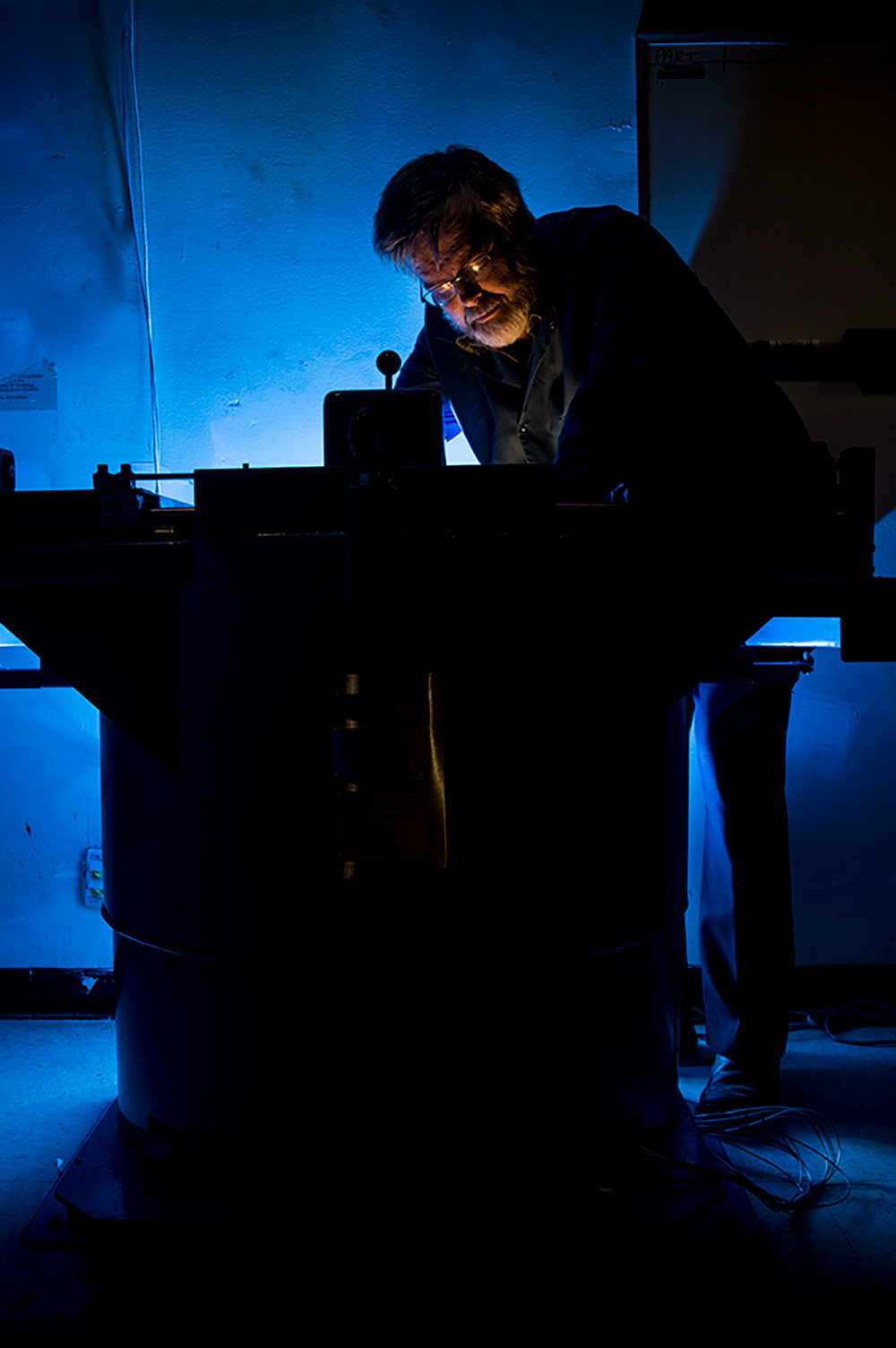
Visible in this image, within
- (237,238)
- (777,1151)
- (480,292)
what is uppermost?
(237,238)

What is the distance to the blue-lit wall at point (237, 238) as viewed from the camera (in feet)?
5.90

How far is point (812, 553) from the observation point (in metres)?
→ 1.00

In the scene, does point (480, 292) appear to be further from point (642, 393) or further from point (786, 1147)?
point (786, 1147)

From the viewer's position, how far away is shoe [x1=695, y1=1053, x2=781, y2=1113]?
4.64 ft

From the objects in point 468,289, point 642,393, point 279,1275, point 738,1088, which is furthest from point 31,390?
point 738,1088

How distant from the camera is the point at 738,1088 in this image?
1439mm

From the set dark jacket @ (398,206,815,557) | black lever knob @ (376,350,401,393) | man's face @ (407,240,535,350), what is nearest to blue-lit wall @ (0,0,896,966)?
man's face @ (407,240,535,350)

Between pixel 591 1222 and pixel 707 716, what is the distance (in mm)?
791

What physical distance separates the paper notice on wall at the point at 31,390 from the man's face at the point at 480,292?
34.8 inches

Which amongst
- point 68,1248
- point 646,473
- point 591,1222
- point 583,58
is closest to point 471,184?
point 646,473

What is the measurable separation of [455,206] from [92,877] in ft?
4.89

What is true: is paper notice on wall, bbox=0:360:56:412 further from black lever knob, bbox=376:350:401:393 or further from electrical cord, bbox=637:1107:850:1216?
electrical cord, bbox=637:1107:850:1216

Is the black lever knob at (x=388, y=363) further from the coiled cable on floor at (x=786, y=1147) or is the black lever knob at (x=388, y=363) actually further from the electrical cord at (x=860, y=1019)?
the electrical cord at (x=860, y=1019)

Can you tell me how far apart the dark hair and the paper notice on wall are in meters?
0.86
